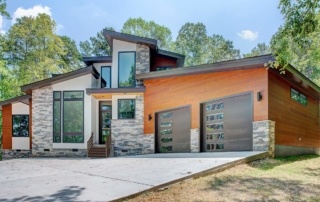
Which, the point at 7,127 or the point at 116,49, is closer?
the point at 116,49

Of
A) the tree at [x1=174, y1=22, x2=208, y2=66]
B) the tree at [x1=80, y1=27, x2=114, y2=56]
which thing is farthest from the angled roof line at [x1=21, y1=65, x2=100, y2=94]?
the tree at [x1=174, y1=22, x2=208, y2=66]

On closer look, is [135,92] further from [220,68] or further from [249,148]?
[249,148]

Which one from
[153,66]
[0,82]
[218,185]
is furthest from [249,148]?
[0,82]

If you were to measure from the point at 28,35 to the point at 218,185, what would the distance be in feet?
86.7

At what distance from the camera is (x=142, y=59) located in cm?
1497

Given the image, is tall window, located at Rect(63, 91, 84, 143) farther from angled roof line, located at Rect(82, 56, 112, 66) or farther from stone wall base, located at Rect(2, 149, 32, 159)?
stone wall base, located at Rect(2, 149, 32, 159)

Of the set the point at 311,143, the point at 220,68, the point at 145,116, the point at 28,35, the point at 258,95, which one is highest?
the point at 28,35

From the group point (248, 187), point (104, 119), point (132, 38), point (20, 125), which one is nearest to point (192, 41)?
point (132, 38)

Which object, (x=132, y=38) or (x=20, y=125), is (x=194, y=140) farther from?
(x=20, y=125)

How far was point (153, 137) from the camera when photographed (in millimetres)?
13172

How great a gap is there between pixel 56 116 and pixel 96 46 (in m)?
19.9

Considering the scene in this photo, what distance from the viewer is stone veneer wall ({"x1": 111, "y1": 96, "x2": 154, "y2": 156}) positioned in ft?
44.5

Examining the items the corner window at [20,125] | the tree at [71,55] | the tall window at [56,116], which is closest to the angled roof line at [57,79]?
the tall window at [56,116]

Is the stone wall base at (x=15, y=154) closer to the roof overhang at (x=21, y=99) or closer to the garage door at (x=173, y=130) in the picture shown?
the roof overhang at (x=21, y=99)
